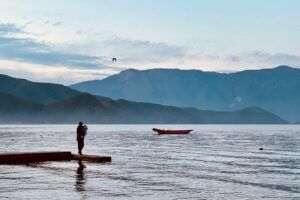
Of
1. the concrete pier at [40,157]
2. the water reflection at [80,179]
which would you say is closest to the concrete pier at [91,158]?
the concrete pier at [40,157]

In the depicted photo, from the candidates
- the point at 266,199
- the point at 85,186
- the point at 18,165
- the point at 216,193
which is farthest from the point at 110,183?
the point at 18,165

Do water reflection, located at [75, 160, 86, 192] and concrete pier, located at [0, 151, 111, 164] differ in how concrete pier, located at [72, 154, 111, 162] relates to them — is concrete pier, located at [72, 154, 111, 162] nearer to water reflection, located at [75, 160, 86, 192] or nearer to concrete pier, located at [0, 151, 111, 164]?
concrete pier, located at [0, 151, 111, 164]

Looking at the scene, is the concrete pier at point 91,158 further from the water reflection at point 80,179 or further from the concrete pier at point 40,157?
the water reflection at point 80,179

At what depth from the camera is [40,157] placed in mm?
51281

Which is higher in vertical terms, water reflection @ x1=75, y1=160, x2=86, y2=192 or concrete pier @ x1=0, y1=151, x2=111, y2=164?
concrete pier @ x1=0, y1=151, x2=111, y2=164

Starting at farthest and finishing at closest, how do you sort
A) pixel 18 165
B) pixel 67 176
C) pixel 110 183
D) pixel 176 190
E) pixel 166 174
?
1. pixel 18 165
2. pixel 166 174
3. pixel 67 176
4. pixel 110 183
5. pixel 176 190

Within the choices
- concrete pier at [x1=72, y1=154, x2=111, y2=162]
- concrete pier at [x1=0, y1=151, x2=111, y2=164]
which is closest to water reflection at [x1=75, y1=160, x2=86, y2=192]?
concrete pier at [x1=72, y1=154, x2=111, y2=162]

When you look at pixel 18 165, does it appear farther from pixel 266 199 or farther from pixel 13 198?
pixel 266 199

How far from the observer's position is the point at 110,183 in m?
35.7

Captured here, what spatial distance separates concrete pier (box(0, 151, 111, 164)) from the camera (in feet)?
161

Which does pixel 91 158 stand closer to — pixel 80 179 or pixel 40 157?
pixel 40 157

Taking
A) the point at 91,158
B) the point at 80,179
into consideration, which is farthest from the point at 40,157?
the point at 80,179

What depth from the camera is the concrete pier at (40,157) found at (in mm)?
49031

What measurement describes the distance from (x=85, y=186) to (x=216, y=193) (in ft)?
28.5
